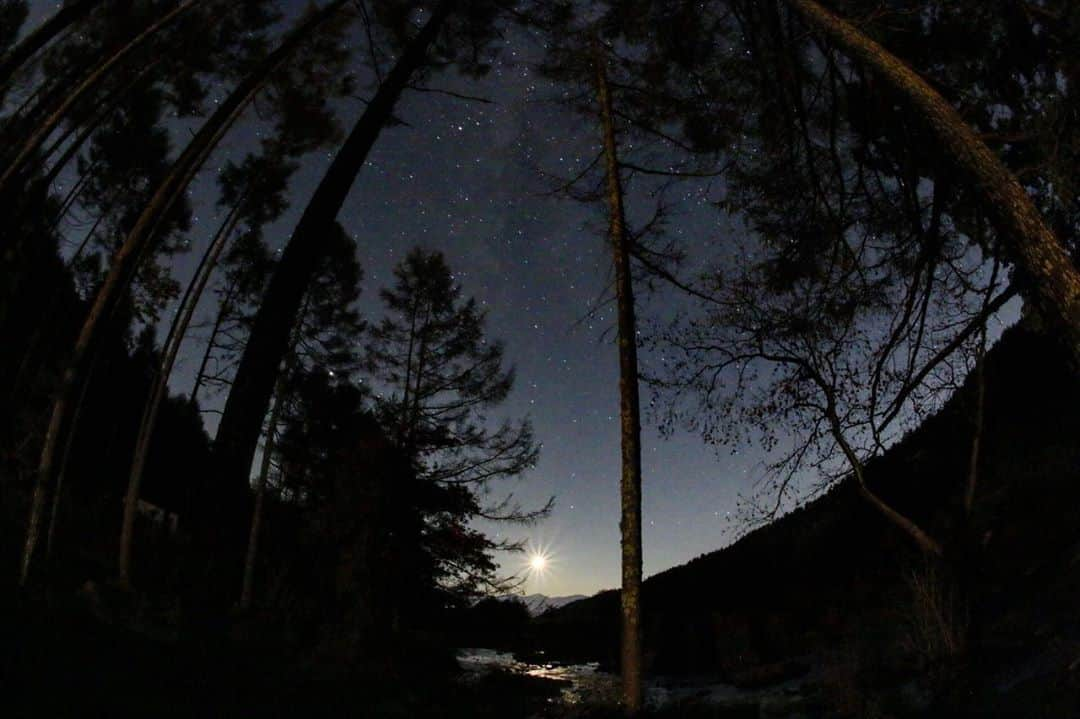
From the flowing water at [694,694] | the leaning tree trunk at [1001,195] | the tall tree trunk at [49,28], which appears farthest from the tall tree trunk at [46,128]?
the flowing water at [694,694]

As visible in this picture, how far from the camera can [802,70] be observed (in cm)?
851

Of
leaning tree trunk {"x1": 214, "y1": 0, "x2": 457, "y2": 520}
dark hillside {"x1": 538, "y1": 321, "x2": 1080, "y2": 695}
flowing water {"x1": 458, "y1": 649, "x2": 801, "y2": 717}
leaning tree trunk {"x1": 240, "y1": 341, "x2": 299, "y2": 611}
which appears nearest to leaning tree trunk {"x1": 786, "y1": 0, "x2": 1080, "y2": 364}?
dark hillside {"x1": 538, "y1": 321, "x2": 1080, "y2": 695}

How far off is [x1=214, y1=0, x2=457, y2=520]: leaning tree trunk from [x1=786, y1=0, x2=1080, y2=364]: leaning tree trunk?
6610 millimetres

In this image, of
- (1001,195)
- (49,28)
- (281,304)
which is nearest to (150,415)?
(281,304)

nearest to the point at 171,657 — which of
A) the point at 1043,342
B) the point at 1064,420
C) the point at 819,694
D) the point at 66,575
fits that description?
the point at 66,575

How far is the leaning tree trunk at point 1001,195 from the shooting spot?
4.36m

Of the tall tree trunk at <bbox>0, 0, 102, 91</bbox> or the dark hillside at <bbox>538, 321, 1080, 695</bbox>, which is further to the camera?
the dark hillside at <bbox>538, 321, 1080, 695</bbox>

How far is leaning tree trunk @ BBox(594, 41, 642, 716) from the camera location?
26.1ft

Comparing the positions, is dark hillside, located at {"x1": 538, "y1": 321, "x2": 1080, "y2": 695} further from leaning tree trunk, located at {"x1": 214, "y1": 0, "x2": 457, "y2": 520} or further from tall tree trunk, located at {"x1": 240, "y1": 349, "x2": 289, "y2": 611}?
tall tree trunk, located at {"x1": 240, "y1": 349, "x2": 289, "y2": 611}

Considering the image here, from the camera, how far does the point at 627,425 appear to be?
927cm

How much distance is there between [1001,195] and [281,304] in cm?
766

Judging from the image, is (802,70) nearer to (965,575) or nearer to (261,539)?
(965,575)

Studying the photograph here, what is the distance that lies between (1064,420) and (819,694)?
12562mm

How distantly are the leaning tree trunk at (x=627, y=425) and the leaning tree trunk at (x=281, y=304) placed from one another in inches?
155
